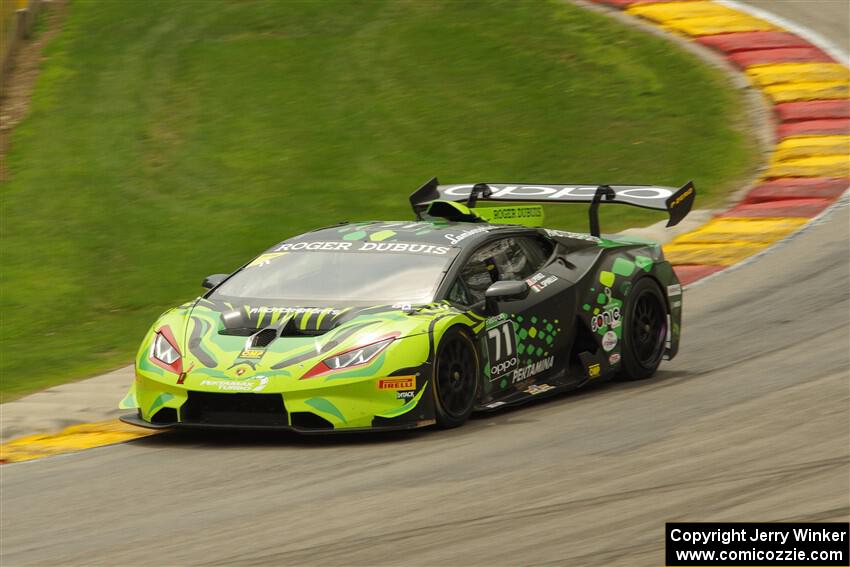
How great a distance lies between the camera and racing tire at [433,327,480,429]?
8.44m

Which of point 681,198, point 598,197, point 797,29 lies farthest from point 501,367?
point 797,29

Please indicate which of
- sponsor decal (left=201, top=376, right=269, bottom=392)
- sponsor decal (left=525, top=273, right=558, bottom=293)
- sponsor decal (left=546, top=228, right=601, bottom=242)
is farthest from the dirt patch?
sponsor decal (left=201, top=376, right=269, bottom=392)

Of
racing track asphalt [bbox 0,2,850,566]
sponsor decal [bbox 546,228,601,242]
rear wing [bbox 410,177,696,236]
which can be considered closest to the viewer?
racing track asphalt [bbox 0,2,850,566]

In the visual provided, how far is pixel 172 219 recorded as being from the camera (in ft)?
52.7

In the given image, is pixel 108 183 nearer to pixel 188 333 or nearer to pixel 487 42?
pixel 487 42

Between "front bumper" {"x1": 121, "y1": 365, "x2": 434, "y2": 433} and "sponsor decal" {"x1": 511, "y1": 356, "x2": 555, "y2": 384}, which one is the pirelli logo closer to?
"front bumper" {"x1": 121, "y1": 365, "x2": 434, "y2": 433}

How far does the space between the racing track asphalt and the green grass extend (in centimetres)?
408

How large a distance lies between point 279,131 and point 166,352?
10597 millimetres

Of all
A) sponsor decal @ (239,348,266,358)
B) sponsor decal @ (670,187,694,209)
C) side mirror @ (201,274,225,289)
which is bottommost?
sponsor decal @ (239,348,266,358)

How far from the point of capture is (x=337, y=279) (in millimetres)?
9086

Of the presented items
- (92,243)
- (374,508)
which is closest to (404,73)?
(92,243)

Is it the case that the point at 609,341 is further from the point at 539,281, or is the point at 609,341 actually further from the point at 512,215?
the point at 512,215

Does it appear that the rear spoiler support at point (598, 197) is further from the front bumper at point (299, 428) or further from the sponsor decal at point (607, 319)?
the front bumper at point (299, 428)

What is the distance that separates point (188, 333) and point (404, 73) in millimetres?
12504
